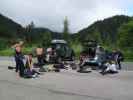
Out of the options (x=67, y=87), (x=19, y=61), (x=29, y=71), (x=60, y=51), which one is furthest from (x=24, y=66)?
(x=60, y=51)

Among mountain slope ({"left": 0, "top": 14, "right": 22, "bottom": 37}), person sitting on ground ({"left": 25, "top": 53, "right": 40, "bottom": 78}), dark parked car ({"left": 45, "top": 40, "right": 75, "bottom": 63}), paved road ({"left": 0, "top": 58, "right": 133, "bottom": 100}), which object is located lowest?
paved road ({"left": 0, "top": 58, "right": 133, "bottom": 100})

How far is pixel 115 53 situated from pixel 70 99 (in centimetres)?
1169

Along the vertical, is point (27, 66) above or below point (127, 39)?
below

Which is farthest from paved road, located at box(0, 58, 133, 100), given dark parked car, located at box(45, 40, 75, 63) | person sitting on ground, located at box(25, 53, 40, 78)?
dark parked car, located at box(45, 40, 75, 63)

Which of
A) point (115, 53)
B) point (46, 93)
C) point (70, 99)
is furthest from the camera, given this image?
point (115, 53)

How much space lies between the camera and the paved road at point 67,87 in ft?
41.0

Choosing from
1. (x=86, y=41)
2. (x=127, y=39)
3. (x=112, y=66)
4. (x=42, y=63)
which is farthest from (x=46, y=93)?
(x=127, y=39)

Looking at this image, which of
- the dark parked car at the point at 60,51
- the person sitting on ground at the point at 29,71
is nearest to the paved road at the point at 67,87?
the person sitting on ground at the point at 29,71

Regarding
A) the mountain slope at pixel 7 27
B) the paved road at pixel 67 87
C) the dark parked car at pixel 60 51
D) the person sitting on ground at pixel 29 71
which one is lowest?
the paved road at pixel 67 87

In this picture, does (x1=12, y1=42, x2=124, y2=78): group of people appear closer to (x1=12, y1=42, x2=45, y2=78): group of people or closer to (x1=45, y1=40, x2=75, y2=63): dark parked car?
(x1=12, y1=42, x2=45, y2=78): group of people

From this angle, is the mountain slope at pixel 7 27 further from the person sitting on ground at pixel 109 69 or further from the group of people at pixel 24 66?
the person sitting on ground at pixel 109 69

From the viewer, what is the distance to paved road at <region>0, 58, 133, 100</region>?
1249 centimetres

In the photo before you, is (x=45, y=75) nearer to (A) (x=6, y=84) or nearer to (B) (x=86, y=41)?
(A) (x=6, y=84)

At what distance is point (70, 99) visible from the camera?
11984mm
